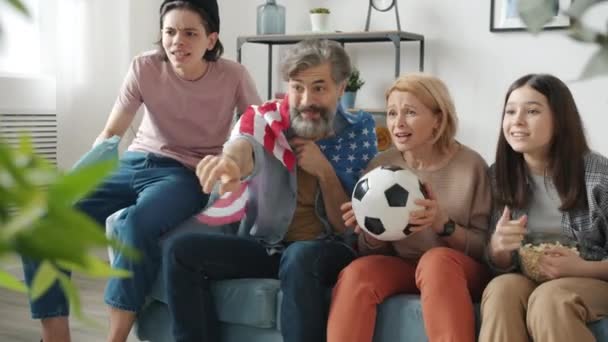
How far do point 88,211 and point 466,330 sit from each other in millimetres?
1259

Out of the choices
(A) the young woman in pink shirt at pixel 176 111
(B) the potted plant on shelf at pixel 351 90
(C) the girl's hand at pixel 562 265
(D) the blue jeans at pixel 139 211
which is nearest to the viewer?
(C) the girl's hand at pixel 562 265

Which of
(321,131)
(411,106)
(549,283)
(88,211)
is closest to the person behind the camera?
(549,283)

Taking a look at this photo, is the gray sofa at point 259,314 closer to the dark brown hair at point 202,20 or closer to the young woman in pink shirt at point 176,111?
the young woman in pink shirt at point 176,111

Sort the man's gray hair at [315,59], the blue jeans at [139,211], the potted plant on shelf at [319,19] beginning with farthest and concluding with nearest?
the potted plant on shelf at [319,19], the blue jeans at [139,211], the man's gray hair at [315,59]

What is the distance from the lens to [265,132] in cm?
226

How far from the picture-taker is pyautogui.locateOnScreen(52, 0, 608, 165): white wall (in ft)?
12.8

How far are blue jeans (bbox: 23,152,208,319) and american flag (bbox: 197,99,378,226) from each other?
0.56 ft

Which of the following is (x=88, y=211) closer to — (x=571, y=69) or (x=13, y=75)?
(x=13, y=75)

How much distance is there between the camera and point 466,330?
184 centimetres

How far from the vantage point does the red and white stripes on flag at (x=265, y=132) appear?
2.25m

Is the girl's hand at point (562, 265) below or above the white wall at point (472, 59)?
below

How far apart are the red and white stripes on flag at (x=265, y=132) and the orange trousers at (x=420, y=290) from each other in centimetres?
39

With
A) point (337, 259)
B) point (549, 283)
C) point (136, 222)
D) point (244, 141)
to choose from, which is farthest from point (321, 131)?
point (549, 283)

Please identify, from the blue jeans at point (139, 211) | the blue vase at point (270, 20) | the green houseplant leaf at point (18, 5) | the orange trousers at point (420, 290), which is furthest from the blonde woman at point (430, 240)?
the blue vase at point (270, 20)
